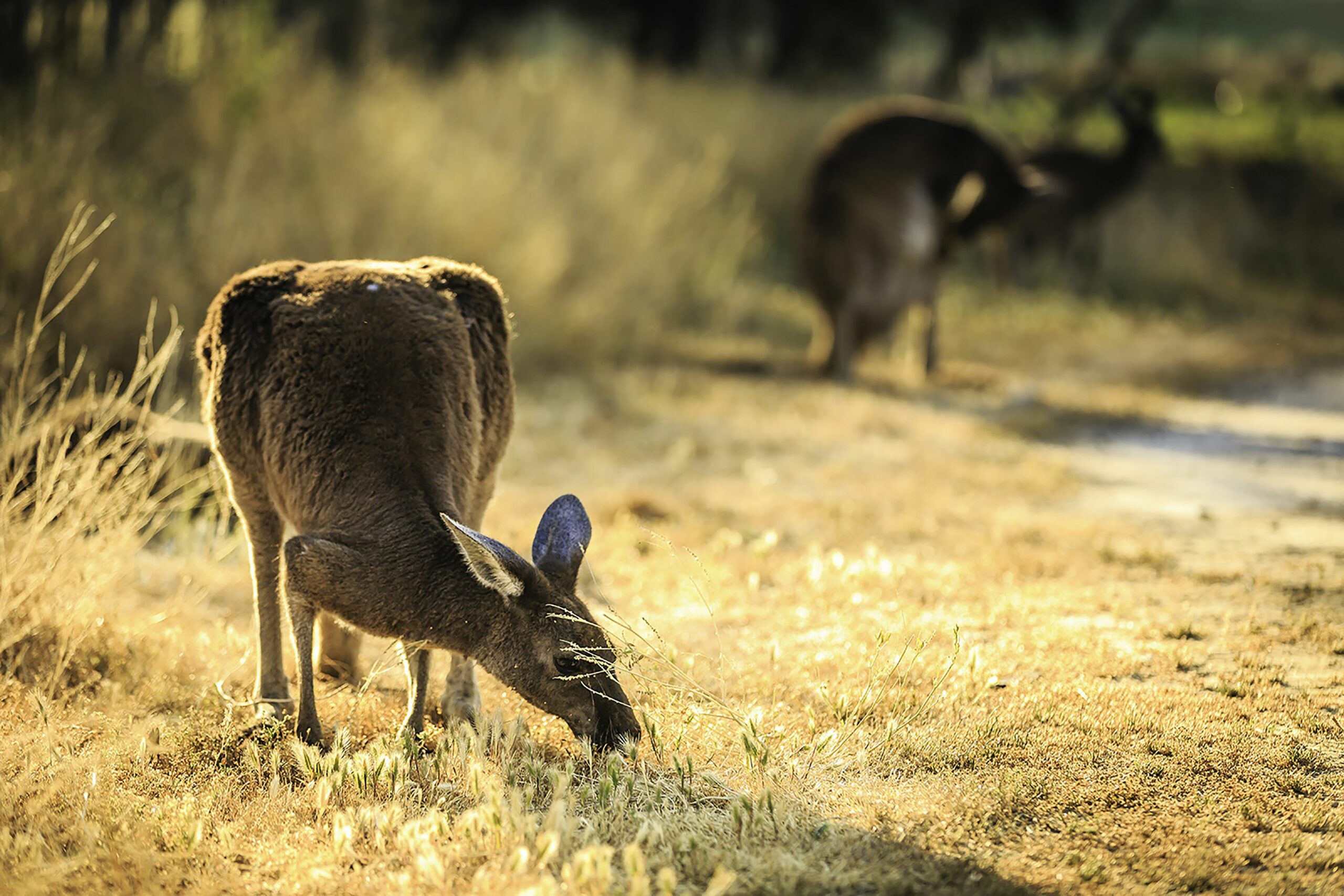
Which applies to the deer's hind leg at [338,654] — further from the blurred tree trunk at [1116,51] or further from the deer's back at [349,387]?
the blurred tree trunk at [1116,51]

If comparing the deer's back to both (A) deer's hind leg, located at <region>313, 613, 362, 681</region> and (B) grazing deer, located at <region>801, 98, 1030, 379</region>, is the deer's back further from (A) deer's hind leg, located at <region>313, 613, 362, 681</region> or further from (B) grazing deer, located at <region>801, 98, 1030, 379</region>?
(B) grazing deer, located at <region>801, 98, 1030, 379</region>

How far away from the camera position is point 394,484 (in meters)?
3.57

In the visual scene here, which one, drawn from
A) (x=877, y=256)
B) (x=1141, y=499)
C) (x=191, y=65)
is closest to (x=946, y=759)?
(x=1141, y=499)

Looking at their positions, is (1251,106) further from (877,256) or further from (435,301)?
(435,301)

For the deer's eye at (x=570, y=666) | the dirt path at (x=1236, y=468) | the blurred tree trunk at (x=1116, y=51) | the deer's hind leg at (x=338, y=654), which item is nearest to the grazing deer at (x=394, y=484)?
the deer's eye at (x=570, y=666)

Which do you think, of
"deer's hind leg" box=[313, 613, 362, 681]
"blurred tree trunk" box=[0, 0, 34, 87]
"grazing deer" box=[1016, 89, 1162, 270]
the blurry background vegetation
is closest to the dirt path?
the blurry background vegetation

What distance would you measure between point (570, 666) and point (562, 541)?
331 millimetres

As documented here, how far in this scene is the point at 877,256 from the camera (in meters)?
9.47

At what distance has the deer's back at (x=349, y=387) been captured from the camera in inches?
143

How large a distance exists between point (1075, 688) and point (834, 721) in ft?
2.49

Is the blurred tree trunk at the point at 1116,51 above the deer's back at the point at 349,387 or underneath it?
above

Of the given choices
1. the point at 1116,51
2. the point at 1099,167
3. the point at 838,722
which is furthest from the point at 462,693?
the point at 1116,51

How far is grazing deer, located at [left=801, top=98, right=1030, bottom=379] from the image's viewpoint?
9266 mm

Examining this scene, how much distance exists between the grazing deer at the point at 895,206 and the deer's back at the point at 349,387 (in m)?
5.69
